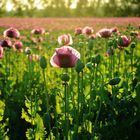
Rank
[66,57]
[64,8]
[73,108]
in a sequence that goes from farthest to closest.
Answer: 1. [64,8]
2. [73,108]
3. [66,57]

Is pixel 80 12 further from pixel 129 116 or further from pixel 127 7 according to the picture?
pixel 129 116

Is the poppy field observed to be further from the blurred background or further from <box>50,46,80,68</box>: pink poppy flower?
the blurred background

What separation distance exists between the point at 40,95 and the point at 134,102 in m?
0.80

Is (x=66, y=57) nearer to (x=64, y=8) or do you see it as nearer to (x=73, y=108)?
(x=73, y=108)

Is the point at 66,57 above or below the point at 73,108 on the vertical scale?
above

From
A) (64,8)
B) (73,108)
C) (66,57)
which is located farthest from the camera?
(64,8)

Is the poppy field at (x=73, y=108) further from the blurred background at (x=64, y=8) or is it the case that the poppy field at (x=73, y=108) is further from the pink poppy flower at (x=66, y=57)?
the blurred background at (x=64, y=8)

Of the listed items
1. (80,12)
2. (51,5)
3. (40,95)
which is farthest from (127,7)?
(40,95)

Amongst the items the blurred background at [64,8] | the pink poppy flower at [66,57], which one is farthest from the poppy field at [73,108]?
the blurred background at [64,8]

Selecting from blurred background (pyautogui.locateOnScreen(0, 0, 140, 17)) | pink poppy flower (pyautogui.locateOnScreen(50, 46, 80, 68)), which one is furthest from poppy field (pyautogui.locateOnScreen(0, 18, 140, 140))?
blurred background (pyautogui.locateOnScreen(0, 0, 140, 17))

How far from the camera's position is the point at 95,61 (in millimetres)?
2215

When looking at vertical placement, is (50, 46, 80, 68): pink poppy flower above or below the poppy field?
above

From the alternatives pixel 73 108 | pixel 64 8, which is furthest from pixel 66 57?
pixel 64 8

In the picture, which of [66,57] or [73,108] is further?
[73,108]
